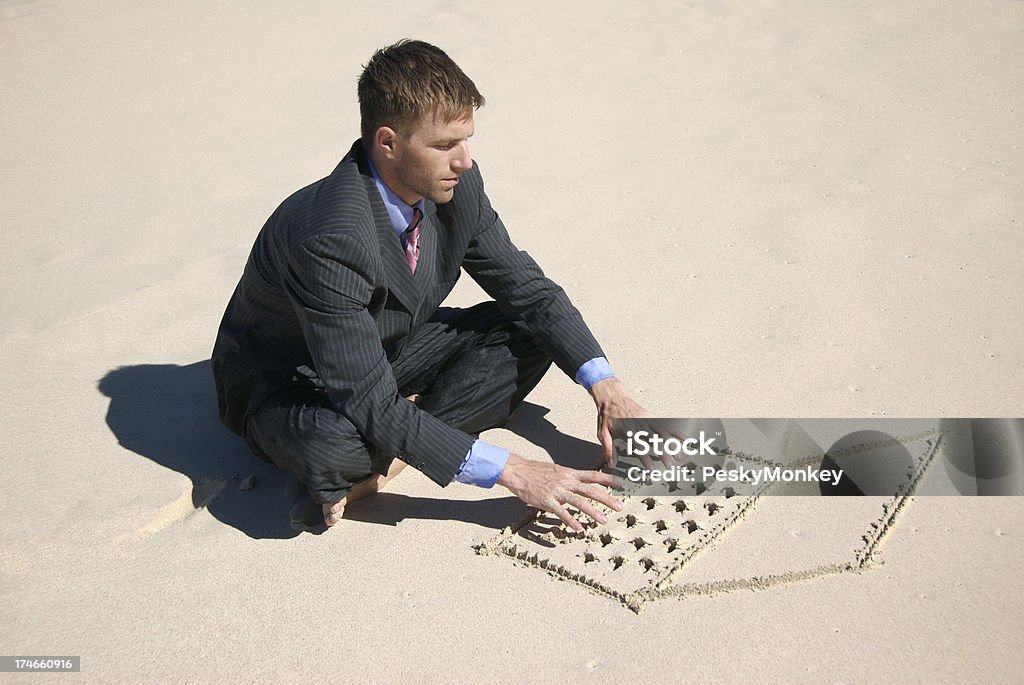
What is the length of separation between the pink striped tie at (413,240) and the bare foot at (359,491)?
0.55 m

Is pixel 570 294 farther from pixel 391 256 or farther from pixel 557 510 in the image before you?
pixel 557 510

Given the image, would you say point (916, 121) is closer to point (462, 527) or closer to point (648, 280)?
point (648, 280)

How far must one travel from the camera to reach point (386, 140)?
2.18 m

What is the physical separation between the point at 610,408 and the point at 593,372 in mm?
112

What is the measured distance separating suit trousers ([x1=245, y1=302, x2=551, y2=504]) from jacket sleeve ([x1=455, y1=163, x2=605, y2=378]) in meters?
0.08

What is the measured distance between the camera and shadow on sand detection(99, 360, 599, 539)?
2482 millimetres

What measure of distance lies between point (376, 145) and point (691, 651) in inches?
49.9

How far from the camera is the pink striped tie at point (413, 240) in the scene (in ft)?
7.72

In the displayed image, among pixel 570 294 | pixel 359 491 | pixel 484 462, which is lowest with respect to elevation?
pixel 359 491

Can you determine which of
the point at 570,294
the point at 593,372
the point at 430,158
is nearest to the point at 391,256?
the point at 430,158

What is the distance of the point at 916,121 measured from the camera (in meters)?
4.59

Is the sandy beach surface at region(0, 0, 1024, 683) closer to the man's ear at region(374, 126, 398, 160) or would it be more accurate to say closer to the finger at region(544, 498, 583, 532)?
the finger at region(544, 498, 583, 532)

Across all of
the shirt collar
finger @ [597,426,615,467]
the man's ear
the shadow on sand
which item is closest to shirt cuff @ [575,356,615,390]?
finger @ [597,426,615,467]

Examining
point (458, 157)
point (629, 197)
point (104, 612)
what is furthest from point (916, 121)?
point (104, 612)
